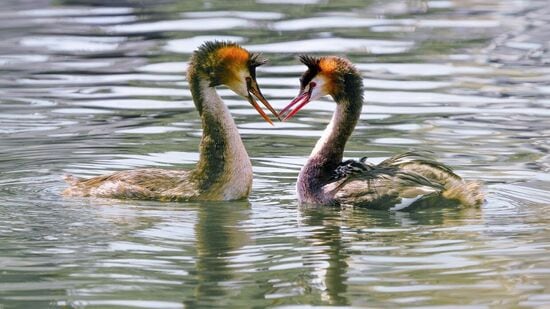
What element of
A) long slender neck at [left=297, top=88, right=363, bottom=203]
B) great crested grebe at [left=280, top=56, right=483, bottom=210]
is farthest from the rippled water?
long slender neck at [left=297, top=88, right=363, bottom=203]

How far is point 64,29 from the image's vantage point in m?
20.9

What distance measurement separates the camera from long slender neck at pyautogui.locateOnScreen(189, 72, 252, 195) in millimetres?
12008

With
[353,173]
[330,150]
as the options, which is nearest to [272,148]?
[330,150]

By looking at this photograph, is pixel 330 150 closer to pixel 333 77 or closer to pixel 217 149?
pixel 333 77

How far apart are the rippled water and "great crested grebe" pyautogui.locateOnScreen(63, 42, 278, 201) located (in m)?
0.18

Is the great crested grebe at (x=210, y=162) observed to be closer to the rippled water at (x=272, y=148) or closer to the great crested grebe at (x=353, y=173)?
the rippled water at (x=272, y=148)

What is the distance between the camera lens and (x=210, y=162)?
1207 cm

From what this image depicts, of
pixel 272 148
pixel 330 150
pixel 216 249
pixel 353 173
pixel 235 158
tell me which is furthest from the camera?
pixel 272 148

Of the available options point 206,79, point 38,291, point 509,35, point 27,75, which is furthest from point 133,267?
point 509,35

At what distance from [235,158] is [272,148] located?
2.03 m

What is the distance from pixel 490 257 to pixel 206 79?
11.2 ft

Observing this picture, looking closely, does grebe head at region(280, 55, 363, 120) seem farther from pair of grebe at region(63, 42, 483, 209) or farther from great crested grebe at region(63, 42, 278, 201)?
great crested grebe at region(63, 42, 278, 201)

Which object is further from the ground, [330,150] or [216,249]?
[330,150]

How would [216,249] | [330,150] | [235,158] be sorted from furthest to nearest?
[330,150] → [235,158] → [216,249]
